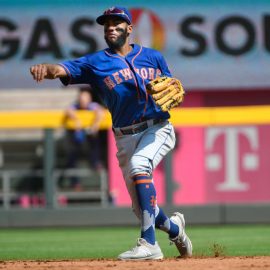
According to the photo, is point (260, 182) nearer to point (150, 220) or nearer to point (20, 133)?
point (20, 133)

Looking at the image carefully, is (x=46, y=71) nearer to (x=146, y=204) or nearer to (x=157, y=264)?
(x=146, y=204)

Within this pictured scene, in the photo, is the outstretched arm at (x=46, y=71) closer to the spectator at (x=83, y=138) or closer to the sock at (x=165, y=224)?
the sock at (x=165, y=224)

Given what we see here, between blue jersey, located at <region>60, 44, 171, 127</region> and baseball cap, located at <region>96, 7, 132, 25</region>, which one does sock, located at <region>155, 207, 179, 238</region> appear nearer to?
blue jersey, located at <region>60, 44, 171, 127</region>

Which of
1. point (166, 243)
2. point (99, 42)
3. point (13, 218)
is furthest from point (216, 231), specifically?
point (99, 42)

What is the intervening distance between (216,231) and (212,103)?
298 cm

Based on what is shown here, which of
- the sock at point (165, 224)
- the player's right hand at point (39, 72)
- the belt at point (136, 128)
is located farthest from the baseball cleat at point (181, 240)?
the player's right hand at point (39, 72)

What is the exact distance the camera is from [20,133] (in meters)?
13.2

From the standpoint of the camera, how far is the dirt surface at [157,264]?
6.24 m

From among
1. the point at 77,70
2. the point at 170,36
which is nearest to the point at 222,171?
the point at 170,36

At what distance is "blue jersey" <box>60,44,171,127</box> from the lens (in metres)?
6.86

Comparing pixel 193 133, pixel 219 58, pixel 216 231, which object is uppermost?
pixel 219 58

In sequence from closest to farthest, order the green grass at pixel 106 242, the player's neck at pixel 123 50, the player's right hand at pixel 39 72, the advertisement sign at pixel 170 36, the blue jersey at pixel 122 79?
the player's right hand at pixel 39 72, the blue jersey at pixel 122 79, the player's neck at pixel 123 50, the green grass at pixel 106 242, the advertisement sign at pixel 170 36

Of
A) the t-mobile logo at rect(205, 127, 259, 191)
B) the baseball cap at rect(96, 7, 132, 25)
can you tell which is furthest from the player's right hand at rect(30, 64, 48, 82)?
the t-mobile logo at rect(205, 127, 259, 191)

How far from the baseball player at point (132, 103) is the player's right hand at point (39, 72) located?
0.27 ft
